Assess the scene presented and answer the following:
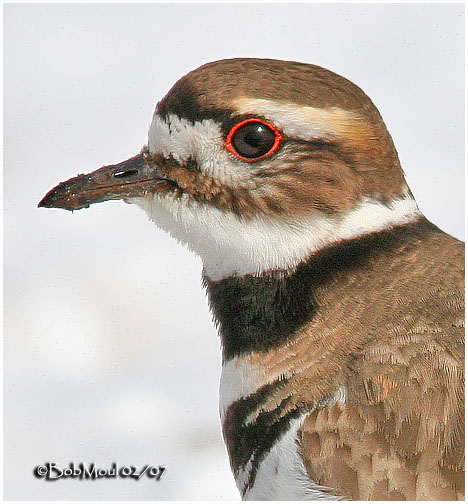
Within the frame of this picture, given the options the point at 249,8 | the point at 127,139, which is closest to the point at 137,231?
the point at 127,139

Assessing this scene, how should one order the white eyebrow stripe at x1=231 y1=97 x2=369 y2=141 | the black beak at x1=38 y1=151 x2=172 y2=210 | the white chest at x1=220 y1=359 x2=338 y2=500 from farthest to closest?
the black beak at x1=38 y1=151 x2=172 y2=210
the white eyebrow stripe at x1=231 y1=97 x2=369 y2=141
the white chest at x1=220 y1=359 x2=338 y2=500

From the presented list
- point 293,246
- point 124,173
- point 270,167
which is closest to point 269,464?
point 293,246

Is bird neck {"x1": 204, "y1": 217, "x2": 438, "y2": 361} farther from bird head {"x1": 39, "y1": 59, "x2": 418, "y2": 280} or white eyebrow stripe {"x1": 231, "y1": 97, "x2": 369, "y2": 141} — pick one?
white eyebrow stripe {"x1": 231, "y1": 97, "x2": 369, "y2": 141}

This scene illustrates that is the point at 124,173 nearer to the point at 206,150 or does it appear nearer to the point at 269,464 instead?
the point at 206,150

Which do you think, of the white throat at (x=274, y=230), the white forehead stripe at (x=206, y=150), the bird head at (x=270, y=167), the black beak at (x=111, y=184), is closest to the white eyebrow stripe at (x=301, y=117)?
the bird head at (x=270, y=167)

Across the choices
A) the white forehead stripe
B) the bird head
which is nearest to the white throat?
the bird head

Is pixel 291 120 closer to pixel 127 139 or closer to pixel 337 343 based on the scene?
pixel 337 343

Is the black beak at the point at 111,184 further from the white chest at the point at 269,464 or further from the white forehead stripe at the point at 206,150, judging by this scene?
the white chest at the point at 269,464
